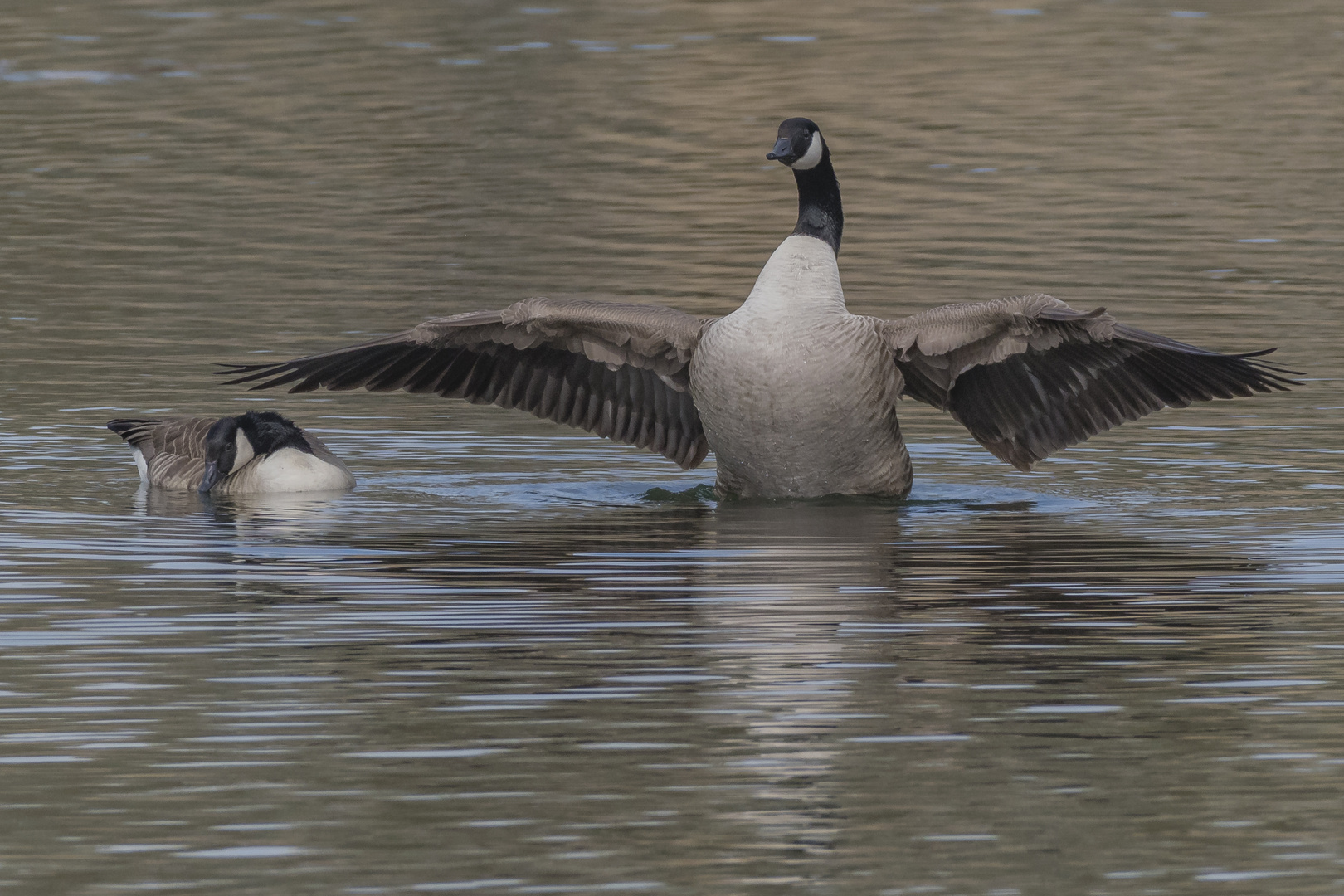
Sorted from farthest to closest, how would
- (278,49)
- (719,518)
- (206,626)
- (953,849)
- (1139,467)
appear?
(278,49), (1139,467), (719,518), (206,626), (953,849)

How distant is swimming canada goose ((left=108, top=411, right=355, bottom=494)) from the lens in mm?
13797

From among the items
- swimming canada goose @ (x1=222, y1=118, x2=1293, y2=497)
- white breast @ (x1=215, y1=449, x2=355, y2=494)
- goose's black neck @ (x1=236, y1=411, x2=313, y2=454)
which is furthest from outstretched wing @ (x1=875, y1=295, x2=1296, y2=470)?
goose's black neck @ (x1=236, y1=411, x2=313, y2=454)

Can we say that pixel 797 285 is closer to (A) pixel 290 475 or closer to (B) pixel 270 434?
(A) pixel 290 475

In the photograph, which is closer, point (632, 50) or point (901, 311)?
point (901, 311)

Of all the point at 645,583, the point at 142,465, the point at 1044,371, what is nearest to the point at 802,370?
the point at 1044,371

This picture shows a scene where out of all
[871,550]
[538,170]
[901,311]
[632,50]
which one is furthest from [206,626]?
[632,50]

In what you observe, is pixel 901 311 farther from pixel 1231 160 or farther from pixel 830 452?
pixel 1231 160

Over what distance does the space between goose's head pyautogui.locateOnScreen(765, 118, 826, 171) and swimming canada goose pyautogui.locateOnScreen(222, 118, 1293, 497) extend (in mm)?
18

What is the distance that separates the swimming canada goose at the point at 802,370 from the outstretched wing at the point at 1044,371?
1cm

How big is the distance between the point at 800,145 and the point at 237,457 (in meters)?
3.89

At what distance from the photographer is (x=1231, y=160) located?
101ft

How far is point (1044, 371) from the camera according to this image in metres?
13.6

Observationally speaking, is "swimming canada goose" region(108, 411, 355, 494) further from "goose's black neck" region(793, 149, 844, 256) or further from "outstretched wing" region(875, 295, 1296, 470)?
"outstretched wing" region(875, 295, 1296, 470)

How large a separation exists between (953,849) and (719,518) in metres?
6.70
